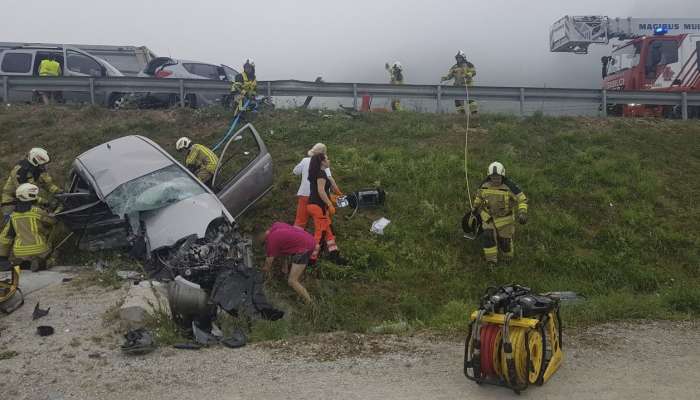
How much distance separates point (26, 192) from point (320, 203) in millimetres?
3611

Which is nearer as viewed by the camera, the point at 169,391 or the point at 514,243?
the point at 169,391

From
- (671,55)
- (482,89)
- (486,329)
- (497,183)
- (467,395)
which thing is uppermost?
(671,55)

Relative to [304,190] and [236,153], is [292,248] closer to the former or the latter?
[304,190]

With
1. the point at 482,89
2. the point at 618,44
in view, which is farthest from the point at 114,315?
the point at 618,44

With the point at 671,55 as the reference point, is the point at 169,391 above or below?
below

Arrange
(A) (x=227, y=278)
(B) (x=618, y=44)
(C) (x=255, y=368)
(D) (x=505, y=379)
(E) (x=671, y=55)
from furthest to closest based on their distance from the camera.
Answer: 1. (B) (x=618, y=44)
2. (E) (x=671, y=55)
3. (A) (x=227, y=278)
4. (C) (x=255, y=368)
5. (D) (x=505, y=379)

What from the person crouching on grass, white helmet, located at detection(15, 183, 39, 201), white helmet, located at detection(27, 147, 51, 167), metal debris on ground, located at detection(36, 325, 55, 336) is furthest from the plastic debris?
white helmet, located at detection(27, 147, 51, 167)

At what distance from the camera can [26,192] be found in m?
7.32

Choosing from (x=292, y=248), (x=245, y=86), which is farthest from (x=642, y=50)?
(x=292, y=248)

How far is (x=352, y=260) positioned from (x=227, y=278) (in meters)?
2.06

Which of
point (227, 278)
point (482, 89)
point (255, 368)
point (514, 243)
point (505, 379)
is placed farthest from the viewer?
point (482, 89)

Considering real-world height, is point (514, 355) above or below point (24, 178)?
below

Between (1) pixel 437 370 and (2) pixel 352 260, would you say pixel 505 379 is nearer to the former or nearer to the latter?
(1) pixel 437 370

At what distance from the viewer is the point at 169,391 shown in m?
4.32
